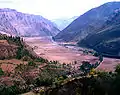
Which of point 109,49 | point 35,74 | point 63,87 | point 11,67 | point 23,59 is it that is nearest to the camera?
point 63,87

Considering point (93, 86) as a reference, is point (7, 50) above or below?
above

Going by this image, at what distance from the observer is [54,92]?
27891 millimetres

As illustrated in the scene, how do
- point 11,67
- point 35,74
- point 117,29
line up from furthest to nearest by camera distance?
1. point 117,29
2. point 11,67
3. point 35,74

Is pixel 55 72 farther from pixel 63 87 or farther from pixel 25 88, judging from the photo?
pixel 63 87

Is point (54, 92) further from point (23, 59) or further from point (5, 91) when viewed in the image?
point (23, 59)

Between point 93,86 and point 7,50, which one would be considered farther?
point 7,50

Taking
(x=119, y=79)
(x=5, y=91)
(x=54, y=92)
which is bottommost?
(x=5, y=91)

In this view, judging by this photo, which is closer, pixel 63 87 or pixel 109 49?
pixel 63 87

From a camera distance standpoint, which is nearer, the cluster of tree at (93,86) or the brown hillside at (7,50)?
the cluster of tree at (93,86)

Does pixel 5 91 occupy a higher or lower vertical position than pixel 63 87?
lower

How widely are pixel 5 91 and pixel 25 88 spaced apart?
175 inches

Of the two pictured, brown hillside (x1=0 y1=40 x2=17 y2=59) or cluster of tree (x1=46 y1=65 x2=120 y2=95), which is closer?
cluster of tree (x1=46 y1=65 x2=120 y2=95)

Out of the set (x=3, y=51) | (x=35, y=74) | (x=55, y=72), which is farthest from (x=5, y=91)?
(x=3, y=51)

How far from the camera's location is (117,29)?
195m
